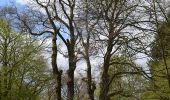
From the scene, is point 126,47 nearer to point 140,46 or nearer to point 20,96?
point 140,46

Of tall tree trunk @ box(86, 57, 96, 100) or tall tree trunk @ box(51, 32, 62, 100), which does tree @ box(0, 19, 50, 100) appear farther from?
tall tree trunk @ box(86, 57, 96, 100)

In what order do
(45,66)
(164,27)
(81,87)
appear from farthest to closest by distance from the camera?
(81,87) < (45,66) < (164,27)

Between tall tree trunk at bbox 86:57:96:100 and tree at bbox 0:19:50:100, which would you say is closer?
tall tree trunk at bbox 86:57:96:100

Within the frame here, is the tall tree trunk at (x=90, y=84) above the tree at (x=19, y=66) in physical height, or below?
below

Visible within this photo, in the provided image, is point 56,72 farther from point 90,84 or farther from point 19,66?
point 19,66

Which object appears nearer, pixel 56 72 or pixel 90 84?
pixel 90 84

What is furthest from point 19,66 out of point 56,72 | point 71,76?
point 71,76

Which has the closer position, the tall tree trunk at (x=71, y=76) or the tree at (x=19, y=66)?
the tall tree trunk at (x=71, y=76)

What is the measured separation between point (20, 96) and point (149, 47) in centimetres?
1677

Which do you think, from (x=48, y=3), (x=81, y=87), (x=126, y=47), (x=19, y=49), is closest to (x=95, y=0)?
(x=126, y=47)

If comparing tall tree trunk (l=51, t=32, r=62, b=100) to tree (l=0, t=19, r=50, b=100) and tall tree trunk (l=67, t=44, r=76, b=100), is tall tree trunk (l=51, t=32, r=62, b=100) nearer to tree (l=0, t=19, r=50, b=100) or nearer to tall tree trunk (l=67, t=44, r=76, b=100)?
tall tree trunk (l=67, t=44, r=76, b=100)

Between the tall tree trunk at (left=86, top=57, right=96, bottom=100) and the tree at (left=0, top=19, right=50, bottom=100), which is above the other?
the tree at (left=0, top=19, right=50, bottom=100)

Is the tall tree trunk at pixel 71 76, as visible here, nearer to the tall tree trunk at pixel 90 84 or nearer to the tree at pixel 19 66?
the tall tree trunk at pixel 90 84

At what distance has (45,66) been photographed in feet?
128
